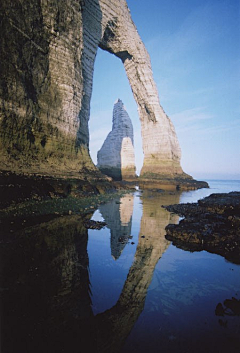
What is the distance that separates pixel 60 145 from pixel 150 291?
34.2ft

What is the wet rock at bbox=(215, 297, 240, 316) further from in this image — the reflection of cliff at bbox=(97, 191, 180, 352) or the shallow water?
the reflection of cliff at bbox=(97, 191, 180, 352)

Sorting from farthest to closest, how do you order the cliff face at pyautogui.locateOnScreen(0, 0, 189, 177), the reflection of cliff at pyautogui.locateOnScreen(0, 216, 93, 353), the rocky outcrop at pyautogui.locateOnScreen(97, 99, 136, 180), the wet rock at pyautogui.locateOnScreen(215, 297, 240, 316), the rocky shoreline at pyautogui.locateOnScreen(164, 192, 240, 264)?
the rocky outcrop at pyautogui.locateOnScreen(97, 99, 136, 180), the cliff face at pyautogui.locateOnScreen(0, 0, 189, 177), the rocky shoreline at pyautogui.locateOnScreen(164, 192, 240, 264), the wet rock at pyautogui.locateOnScreen(215, 297, 240, 316), the reflection of cliff at pyautogui.locateOnScreen(0, 216, 93, 353)

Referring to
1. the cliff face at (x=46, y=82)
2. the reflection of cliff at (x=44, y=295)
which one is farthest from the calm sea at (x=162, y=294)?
the cliff face at (x=46, y=82)

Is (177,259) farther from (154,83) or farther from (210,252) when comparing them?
(154,83)

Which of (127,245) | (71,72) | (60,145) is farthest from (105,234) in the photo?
(71,72)

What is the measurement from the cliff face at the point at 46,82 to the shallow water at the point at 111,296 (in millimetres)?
5668

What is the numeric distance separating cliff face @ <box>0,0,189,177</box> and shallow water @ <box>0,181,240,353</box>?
223 inches

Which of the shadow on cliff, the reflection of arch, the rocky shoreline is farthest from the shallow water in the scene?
the shadow on cliff

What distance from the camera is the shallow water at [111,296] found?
1.40 meters

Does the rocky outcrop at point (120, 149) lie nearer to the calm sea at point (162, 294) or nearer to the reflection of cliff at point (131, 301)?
the reflection of cliff at point (131, 301)

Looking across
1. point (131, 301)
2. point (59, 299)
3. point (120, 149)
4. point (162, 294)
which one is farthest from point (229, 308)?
point (120, 149)

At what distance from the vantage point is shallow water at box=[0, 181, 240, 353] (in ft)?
4.58

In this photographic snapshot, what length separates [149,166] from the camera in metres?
28.0

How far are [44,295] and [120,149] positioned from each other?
32924mm
